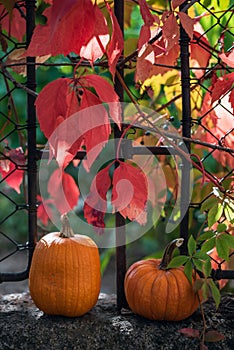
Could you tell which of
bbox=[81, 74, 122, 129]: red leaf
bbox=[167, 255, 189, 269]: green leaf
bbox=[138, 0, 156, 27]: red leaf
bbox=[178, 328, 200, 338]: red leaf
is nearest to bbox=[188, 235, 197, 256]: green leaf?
bbox=[167, 255, 189, 269]: green leaf

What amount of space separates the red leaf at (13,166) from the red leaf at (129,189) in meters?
0.24

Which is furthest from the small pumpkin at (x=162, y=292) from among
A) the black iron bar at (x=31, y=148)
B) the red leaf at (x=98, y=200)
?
the black iron bar at (x=31, y=148)

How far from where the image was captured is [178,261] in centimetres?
107

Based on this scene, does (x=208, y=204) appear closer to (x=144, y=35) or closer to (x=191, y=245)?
(x=191, y=245)

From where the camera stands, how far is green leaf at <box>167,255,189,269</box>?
1.06m

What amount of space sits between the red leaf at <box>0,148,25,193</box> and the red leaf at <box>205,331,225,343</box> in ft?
1.42

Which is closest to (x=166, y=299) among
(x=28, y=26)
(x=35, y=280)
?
(x=35, y=280)

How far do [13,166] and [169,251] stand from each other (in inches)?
13.9

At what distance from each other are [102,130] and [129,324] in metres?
0.34

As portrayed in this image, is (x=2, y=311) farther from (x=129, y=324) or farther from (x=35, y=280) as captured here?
(x=129, y=324)

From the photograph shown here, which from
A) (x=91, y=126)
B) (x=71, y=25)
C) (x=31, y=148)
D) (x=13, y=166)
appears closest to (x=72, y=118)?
(x=91, y=126)

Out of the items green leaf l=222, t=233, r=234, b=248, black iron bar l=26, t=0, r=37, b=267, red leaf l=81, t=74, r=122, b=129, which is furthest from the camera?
black iron bar l=26, t=0, r=37, b=267

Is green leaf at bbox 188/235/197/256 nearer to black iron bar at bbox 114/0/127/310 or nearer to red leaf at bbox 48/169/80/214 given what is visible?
black iron bar at bbox 114/0/127/310

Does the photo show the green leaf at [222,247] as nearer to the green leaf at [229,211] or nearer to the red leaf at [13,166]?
the green leaf at [229,211]
